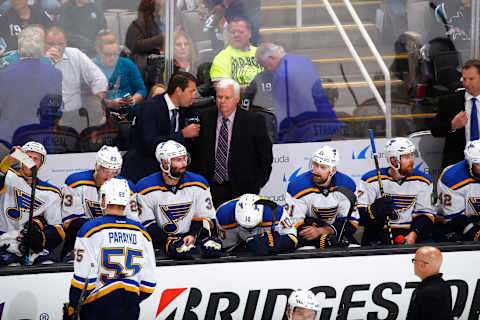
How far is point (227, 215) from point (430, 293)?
227cm

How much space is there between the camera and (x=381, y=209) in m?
7.33

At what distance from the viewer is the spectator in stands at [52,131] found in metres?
8.30

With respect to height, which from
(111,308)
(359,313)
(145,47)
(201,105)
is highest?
(145,47)

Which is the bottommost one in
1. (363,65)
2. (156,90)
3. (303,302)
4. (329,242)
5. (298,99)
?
(329,242)

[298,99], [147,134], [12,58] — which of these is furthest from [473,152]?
[12,58]

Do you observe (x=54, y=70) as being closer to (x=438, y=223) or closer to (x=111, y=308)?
(x=111, y=308)

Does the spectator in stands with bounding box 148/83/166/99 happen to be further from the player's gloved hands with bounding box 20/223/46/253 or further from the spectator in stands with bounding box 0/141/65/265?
the player's gloved hands with bounding box 20/223/46/253

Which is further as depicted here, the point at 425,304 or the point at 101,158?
the point at 101,158

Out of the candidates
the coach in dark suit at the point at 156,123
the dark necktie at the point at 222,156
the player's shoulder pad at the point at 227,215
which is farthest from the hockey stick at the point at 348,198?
the coach in dark suit at the point at 156,123

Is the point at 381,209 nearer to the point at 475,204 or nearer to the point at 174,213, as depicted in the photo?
the point at 475,204

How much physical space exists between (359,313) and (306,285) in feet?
1.61

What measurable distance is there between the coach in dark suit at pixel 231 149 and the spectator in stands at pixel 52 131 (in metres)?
1.33

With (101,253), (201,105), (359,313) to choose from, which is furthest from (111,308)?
(201,105)

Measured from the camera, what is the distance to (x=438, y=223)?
25.2 ft
